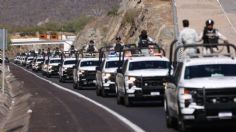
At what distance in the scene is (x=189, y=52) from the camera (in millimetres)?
18297

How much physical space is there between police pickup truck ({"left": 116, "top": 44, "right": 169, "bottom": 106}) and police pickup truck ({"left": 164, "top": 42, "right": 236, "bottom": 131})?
8.77 meters

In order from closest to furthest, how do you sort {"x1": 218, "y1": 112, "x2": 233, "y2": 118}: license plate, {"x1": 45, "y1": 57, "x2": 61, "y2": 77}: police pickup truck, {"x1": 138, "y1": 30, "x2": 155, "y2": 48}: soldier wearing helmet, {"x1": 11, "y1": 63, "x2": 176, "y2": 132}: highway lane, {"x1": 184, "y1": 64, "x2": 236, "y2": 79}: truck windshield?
{"x1": 218, "y1": 112, "x2": 233, "y2": 118}: license plate → {"x1": 184, "y1": 64, "x2": 236, "y2": 79}: truck windshield → {"x1": 11, "y1": 63, "x2": 176, "y2": 132}: highway lane → {"x1": 138, "y1": 30, "x2": 155, "y2": 48}: soldier wearing helmet → {"x1": 45, "y1": 57, "x2": 61, "y2": 77}: police pickup truck

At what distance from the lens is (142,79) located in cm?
2634

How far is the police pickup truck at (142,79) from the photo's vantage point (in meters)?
26.3

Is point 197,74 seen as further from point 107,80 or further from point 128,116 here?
point 107,80

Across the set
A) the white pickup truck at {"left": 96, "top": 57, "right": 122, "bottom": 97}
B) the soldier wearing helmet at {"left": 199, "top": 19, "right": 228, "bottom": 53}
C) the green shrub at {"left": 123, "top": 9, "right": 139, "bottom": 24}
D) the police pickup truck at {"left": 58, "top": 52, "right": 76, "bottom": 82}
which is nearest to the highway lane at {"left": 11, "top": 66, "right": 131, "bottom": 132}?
the white pickup truck at {"left": 96, "top": 57, "right": 122, "bottom": 97}

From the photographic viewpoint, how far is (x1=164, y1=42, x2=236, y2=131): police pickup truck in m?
15.6

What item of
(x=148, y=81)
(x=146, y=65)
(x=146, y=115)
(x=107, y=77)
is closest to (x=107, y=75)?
(x=107, y=77)

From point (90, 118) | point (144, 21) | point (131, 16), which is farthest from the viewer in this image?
point (131, 16)

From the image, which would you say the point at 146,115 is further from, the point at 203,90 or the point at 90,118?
the point at 203,90

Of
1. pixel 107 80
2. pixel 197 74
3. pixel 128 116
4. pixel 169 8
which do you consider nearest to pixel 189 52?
pixel 197 74

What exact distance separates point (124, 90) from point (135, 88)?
0.67 m

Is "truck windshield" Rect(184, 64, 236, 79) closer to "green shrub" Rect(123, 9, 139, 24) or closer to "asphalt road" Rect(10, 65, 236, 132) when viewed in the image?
"asphalt road" Rect(10, 65, 236, 132)

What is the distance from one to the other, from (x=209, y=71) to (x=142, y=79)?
31.3 ft
